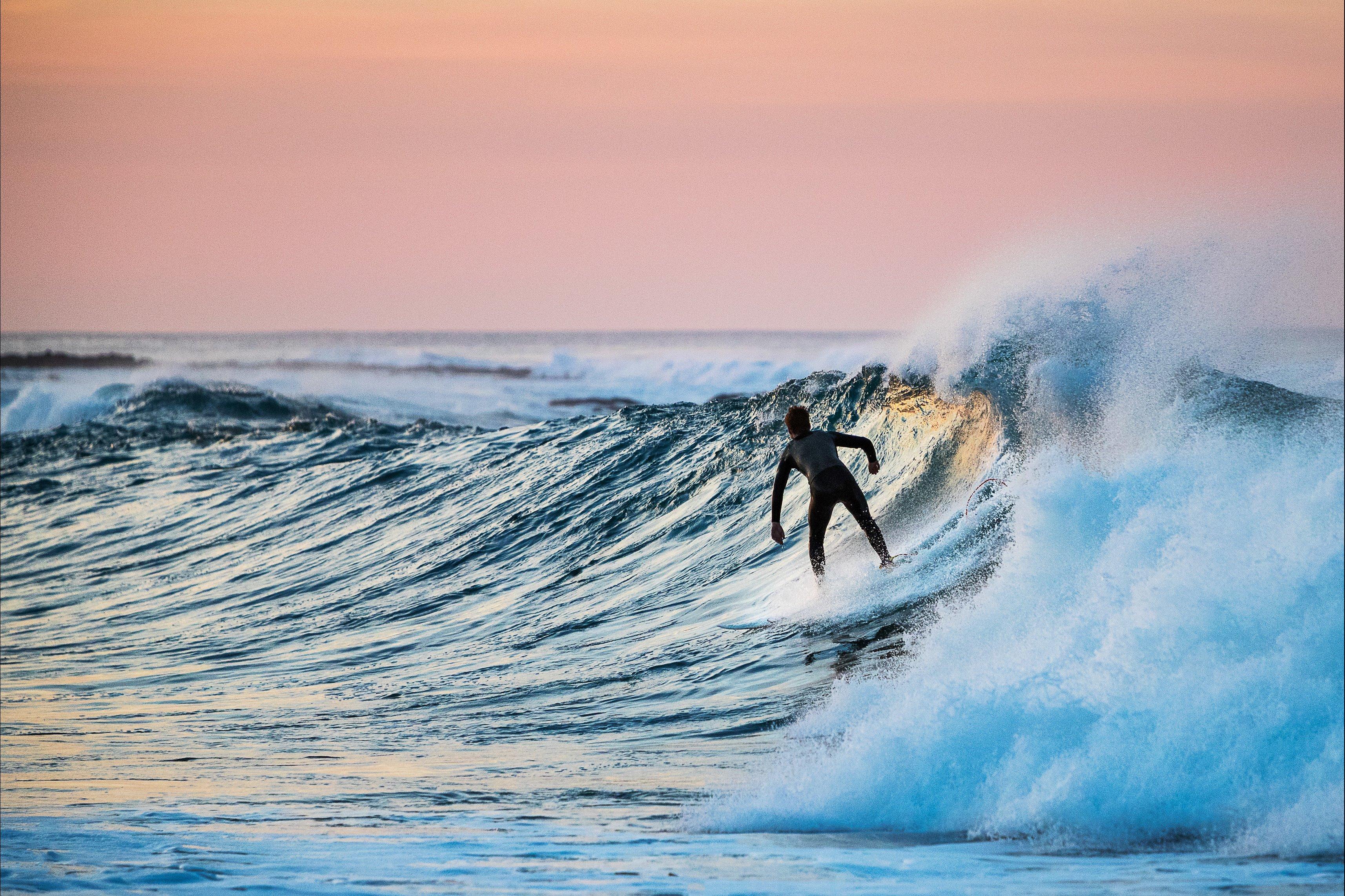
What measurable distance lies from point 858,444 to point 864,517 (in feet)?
1.62

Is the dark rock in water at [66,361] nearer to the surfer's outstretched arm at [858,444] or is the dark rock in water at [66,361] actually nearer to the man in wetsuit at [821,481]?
the man in wetsuit at [821,481]

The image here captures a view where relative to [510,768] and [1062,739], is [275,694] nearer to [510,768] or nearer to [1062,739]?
[510,768]

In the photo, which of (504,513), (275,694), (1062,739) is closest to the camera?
(1062,739)

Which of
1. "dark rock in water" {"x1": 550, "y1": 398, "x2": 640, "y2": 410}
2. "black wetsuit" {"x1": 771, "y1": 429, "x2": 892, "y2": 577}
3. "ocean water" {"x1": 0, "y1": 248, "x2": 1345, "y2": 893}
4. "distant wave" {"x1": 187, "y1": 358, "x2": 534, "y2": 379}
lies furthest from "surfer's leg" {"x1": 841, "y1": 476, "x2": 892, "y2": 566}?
"distant wave" {"x1": 187, "y1": 358, "x2": 534, "y2": 379}

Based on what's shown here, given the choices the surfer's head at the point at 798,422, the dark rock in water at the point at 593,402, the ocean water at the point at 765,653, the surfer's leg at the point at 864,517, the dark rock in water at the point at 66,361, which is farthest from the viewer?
the dark rock in water at the point at 66,361

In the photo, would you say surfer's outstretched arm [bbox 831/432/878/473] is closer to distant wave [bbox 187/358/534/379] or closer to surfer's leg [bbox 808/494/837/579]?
surfer's leg [bbox 808/494/837/579]

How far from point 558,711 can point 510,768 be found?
1.26 m

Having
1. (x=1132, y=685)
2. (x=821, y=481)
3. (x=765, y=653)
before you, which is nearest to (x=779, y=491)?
(x=821, y=481)

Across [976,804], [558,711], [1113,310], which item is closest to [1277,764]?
[976,804]

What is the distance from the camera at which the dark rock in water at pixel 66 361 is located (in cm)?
6000

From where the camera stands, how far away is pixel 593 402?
46031mm

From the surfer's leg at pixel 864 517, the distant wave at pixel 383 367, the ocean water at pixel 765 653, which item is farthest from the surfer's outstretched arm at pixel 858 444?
the distant wave at pixel 383 367

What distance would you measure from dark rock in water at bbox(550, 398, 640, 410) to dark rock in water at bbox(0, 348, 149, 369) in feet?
81.6

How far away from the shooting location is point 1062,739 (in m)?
5.47
